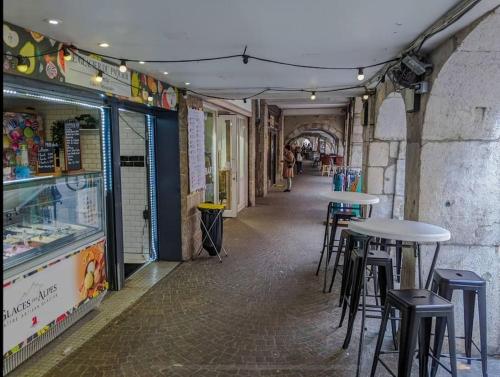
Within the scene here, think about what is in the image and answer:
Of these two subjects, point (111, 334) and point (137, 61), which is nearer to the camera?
point (111, 334)

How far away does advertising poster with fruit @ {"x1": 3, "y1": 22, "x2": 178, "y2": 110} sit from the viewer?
7.94 feet

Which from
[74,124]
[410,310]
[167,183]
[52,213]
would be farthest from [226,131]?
[410,310]

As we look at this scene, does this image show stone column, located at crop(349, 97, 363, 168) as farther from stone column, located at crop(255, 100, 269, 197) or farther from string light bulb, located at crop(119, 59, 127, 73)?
string light bulb, located at crop(119, 59, 127, 73)

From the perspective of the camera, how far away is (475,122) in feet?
8.99

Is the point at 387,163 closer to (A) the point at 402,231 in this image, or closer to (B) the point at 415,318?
(A) the point at 402,231

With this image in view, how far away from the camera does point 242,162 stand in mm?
8750

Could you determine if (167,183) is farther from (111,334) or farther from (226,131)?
(226,131)

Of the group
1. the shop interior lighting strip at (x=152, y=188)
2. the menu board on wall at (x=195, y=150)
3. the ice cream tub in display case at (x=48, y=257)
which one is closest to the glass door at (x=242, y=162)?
the menu board on wall at (x=195, y=150)

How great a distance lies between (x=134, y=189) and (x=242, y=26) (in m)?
3.09

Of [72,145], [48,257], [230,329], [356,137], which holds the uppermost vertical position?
[356,137]

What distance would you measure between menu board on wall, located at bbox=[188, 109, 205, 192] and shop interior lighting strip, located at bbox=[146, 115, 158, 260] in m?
0.47

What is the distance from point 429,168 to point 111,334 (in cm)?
278

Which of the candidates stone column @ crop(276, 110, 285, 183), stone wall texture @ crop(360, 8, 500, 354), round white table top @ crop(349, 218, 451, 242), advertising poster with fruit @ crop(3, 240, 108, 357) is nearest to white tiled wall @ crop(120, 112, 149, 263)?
advertising poster with fruit @ crop(3, 240, 108, 357)

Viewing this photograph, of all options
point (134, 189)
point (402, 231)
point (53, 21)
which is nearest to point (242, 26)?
point (53, 21)
